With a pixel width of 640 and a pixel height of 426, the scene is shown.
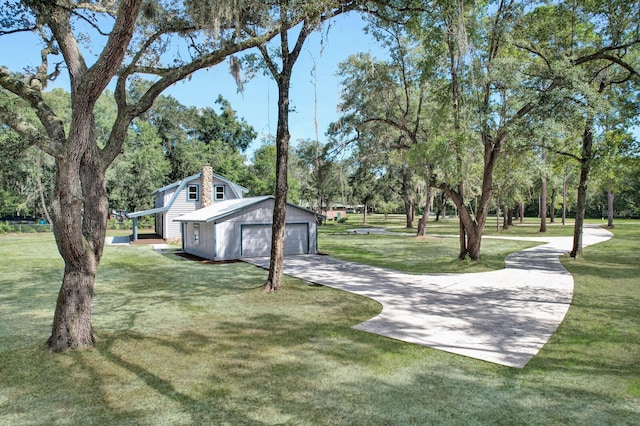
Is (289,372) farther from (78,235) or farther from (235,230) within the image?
(235,230)

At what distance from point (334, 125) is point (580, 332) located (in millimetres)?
11725

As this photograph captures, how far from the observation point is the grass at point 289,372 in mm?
3863

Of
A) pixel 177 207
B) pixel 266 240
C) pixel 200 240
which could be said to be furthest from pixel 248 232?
pixel 177 207

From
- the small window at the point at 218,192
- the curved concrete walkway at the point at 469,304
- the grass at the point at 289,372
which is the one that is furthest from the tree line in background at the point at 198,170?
the grass at the point at 289,372

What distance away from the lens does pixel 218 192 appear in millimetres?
26328

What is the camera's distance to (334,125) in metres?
16.1

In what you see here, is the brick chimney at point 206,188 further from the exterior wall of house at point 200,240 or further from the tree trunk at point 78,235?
the tree trunk at point 78,235

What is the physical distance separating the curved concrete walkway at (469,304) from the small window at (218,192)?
13.0 m

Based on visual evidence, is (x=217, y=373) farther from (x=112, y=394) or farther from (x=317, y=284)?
(x=317, y=284)

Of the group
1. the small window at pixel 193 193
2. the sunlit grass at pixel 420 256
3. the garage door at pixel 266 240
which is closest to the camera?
the sunlit grass at pixel 420 256

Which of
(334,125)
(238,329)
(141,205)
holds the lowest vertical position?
(238,329)

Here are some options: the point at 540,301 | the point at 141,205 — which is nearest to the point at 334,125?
the point at 540,301

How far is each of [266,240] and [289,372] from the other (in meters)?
13.0

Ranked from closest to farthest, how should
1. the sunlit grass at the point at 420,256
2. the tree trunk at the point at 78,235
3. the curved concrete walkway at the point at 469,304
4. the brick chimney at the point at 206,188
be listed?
the tree trunk at the point at 78,235 < the curved concrete walkway at the point at 469,304 < the sunlit grass at the point at 420,256 < the brick chimney at the point at 206,188
